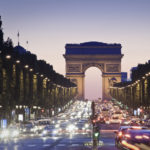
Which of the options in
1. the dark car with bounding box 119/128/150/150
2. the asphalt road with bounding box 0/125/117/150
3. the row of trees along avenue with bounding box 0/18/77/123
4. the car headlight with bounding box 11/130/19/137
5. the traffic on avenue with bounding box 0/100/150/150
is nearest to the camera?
the dark car with bounding box 119/128/150/150

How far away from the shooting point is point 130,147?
2067cm

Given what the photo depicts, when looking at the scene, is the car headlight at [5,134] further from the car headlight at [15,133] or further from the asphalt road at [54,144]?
the asphalt road at [54,144]

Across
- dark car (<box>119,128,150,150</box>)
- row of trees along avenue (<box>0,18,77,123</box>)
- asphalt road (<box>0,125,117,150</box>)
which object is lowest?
asphalt road (<box>0,125,117,150</box>)

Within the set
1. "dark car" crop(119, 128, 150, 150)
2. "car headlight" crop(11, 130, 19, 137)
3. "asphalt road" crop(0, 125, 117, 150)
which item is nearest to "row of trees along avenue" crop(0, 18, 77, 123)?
"car headlight" crop(11, 130, 19, 137)

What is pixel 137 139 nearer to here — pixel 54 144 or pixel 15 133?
pixel 54 144

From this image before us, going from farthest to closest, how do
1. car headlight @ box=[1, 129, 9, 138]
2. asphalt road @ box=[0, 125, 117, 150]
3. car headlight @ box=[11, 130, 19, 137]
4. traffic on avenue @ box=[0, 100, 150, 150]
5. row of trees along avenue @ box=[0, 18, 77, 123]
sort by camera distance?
row of trees along avenue @ box=[0, 18, 77, 123] → car headlight @ box=[11, 130, 19, 137] → car headlight @ box=[1, 129, 9, 138] → asphalt road @ box=[0, 125, 117, 150] → traffic on avenue @ box=[0, 100, 150, 150]

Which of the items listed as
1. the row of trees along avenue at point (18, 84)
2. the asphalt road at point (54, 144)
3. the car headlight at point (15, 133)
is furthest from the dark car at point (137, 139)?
the row of trees along avenue at point (18, 84)

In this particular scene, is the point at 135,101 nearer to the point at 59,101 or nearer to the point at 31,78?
the point at 59,101

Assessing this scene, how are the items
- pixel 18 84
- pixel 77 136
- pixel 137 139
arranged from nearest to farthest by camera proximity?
pixel 137 139, pixel 77 136, pixel 18 84

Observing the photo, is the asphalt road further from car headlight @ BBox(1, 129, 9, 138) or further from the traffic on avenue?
car headlight @ BBox(1, 129, 9, 138)

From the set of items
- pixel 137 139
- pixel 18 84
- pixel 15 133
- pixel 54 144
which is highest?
pixel 18 84


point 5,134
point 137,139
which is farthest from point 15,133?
point 137,139

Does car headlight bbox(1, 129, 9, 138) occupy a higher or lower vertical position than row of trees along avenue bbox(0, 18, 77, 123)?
lower

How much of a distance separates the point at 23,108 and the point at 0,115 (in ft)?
77.2
